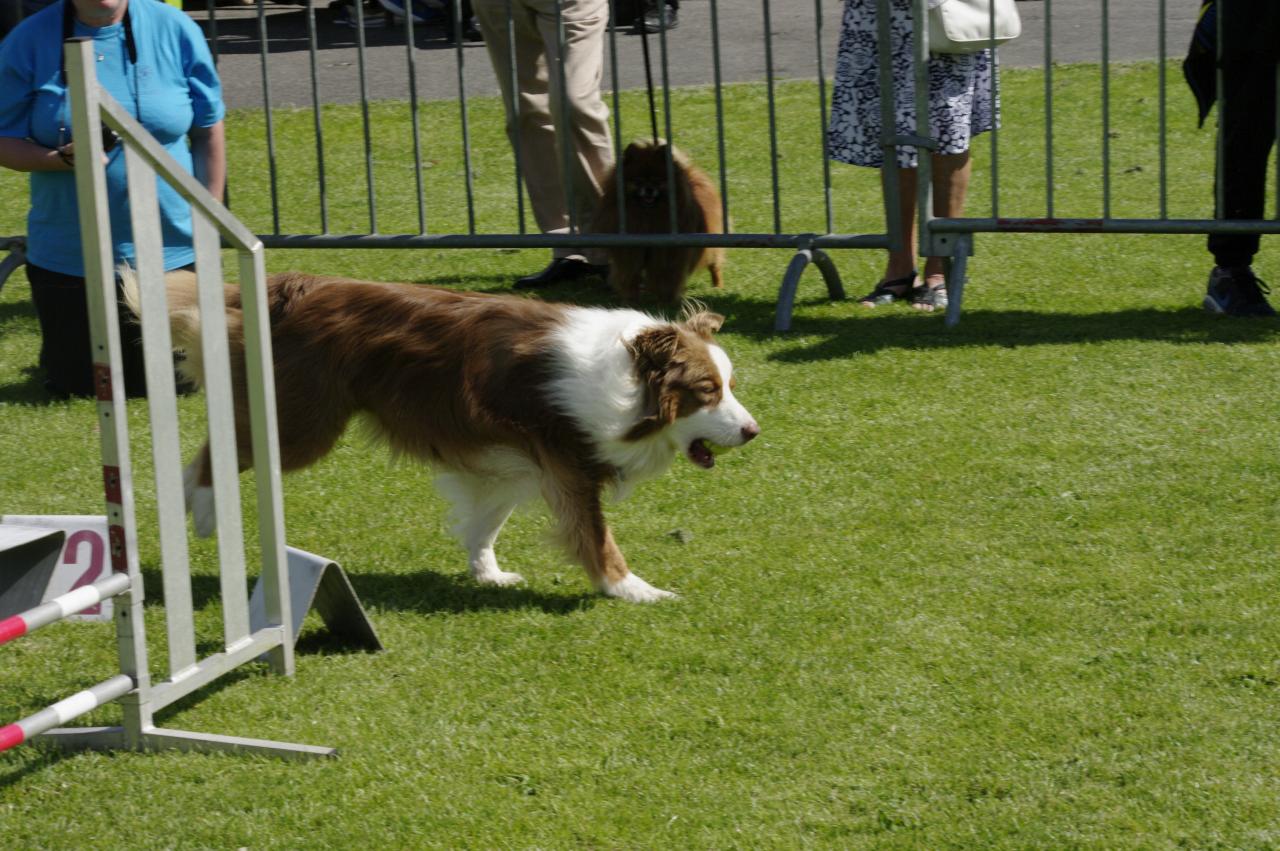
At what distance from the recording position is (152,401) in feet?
11.9

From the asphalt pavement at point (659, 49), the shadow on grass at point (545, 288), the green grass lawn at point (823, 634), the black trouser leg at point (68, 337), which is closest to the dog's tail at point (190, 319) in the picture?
the green grass lawn at point (823, 634)

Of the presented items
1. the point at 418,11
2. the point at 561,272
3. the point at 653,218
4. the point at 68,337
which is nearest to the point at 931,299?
the point at 653,218

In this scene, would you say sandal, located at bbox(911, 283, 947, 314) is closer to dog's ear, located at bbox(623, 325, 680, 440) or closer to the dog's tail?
dog's ear, located at bbox(623, 325, 680, 440)

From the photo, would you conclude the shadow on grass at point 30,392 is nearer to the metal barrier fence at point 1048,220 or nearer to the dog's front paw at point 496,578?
the dog's front paw at point 496,578

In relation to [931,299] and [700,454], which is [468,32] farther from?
[700,454]

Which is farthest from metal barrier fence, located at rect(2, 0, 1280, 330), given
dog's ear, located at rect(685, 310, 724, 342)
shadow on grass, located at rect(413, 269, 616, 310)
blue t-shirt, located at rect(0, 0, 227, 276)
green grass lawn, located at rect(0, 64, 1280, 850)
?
dog's ear, located at rect(685, 310, 724, 342)

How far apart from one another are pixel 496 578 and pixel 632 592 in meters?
0.47

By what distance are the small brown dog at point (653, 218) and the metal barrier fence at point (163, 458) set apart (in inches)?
162

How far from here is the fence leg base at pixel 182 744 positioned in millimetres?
3754

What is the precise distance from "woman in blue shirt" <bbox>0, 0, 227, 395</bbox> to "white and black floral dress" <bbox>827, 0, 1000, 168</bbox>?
2925 millimetres

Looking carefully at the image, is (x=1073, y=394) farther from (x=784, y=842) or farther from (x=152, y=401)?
(x=152, y=401)

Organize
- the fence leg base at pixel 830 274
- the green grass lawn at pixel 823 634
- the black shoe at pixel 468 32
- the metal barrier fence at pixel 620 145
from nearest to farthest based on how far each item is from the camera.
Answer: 1. the green grass lawn at pixel 823 634
2. the metal barrier fence at pixel 620 145
3. the fence leg base at pixel 830 274
4. the black shoe at pixel 468 32

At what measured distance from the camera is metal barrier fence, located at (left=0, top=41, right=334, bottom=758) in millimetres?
3355

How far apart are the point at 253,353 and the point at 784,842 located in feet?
5.72
